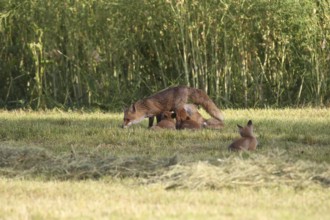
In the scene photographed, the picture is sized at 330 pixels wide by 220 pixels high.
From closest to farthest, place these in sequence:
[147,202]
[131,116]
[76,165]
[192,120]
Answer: [147,202] → [76,165] → [192,120] → [131,116]

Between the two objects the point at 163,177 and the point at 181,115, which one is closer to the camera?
the point at 163,177

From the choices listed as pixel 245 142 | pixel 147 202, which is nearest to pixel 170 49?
pixel 245 142

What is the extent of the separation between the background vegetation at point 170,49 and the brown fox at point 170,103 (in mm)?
3383

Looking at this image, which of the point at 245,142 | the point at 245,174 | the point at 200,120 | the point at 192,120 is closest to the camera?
the point at 245,174

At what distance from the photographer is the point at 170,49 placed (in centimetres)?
1738

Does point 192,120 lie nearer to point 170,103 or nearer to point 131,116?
point 170,103

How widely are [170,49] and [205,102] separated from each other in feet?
13.5

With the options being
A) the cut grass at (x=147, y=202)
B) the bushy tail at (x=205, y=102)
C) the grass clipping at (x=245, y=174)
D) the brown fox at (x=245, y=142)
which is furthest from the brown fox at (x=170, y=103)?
the cut grass at (x=147, y=202)

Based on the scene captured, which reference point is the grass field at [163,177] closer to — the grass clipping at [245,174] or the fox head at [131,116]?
the grass clipping at [245,174]

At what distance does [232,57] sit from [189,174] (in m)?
8.71

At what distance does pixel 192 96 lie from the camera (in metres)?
13.4

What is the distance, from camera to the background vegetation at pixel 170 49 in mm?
16734

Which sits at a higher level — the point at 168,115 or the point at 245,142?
the point at 168,115

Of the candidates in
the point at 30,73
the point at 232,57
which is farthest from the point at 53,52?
the point at 232,57
